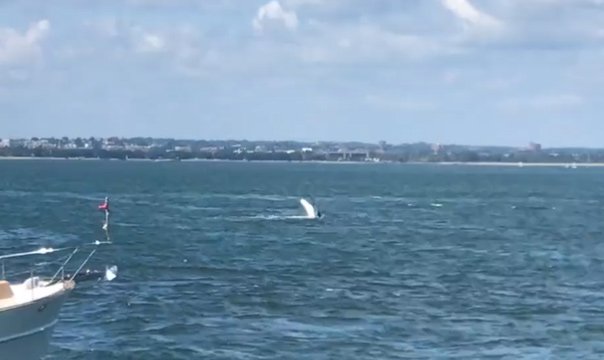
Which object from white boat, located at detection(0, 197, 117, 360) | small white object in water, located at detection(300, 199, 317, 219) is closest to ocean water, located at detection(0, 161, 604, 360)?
small white object in water, located at detection(300, 199, 317, 219)

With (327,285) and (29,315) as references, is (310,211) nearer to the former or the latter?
(327,285)

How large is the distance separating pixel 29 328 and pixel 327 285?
28084mm

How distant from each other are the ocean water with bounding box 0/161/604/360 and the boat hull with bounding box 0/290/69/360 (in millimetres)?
6805

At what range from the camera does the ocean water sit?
139 feet

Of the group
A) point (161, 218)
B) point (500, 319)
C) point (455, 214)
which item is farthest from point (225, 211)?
point (500, 319)

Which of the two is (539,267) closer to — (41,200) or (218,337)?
(218,337)

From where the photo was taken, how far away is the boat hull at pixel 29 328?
3005 cm

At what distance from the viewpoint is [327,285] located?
5809 cm

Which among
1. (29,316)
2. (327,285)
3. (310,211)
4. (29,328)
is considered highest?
(29,316)

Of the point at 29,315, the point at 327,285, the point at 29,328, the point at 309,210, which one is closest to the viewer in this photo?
the point at 29,315

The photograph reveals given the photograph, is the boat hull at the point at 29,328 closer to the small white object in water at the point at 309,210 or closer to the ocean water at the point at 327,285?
the ocean water at the point at 327,285

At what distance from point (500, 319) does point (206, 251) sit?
29.6 m

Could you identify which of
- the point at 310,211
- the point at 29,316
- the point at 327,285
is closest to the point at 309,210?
the point at 310,211

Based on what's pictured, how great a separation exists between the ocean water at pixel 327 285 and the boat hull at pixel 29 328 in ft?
22.3
